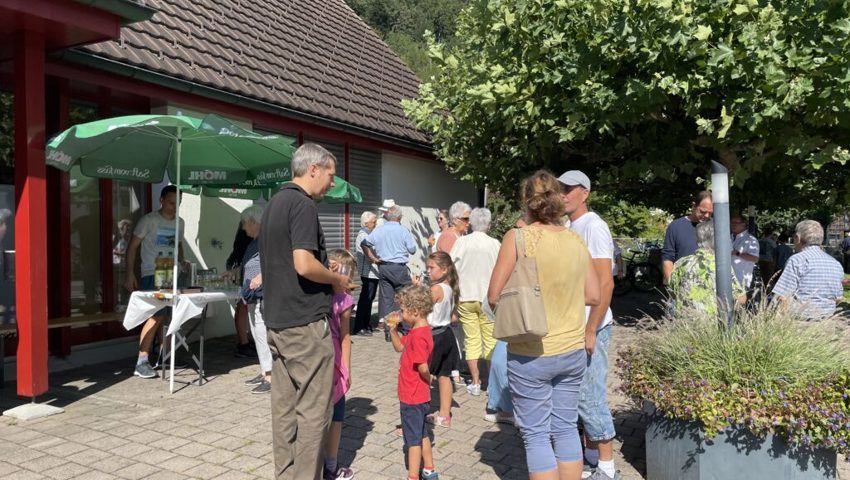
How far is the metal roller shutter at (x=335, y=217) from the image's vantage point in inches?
405

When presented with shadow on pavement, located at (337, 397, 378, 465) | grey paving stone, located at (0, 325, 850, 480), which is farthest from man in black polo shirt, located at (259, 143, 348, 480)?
shadow on pavement, located at (337, 397, 378, 465)

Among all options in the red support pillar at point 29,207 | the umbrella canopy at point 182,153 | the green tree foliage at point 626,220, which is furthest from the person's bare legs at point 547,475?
the green tree foliage at point 626,220

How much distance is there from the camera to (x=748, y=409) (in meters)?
3.27

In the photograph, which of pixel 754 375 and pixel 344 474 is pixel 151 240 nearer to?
pixel 344 474

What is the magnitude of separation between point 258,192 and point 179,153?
2933 millimetres

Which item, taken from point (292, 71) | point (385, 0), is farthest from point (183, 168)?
point (385, 0)

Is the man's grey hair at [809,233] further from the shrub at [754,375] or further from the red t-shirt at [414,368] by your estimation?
the red t-shirt at [414,368]

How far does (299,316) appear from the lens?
10.7 feet

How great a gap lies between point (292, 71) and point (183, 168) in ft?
10.9

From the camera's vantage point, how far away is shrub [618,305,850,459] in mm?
3209

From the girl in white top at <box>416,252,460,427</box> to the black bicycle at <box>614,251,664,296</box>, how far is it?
11430mm

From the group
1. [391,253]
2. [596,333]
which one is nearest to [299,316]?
[596,333]

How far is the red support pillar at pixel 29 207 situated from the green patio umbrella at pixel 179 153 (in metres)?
0.19

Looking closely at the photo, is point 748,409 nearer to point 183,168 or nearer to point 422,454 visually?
point 422,454
